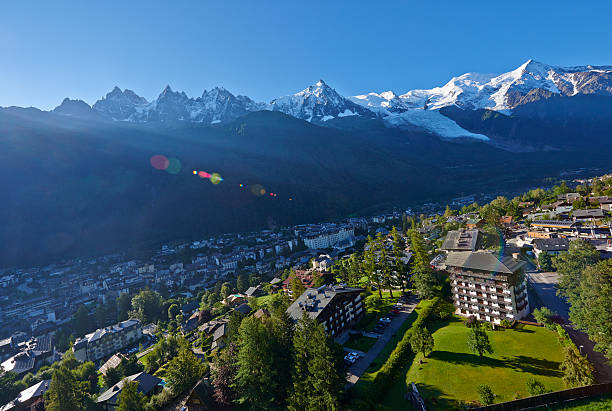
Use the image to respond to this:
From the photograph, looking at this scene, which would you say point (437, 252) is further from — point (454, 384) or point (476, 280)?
point (454, 384)

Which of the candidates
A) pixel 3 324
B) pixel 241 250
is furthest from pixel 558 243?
pixel 3 324

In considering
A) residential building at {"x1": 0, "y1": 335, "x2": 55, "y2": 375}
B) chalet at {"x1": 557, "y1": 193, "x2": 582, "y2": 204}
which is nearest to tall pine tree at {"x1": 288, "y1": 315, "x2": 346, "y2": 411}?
residential building at {"x1": 0, "y1": 335, "x2": 55, "y2": 375}

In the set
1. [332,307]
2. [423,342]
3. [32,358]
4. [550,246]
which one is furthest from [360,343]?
[32,358]

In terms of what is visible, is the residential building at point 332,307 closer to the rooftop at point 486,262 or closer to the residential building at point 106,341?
the rooftop at point 486,262

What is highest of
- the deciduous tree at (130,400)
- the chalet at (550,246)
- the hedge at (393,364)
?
the chalet at (550,246)

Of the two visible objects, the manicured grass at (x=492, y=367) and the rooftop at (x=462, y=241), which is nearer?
the manicured grass at (x=492, y=367)

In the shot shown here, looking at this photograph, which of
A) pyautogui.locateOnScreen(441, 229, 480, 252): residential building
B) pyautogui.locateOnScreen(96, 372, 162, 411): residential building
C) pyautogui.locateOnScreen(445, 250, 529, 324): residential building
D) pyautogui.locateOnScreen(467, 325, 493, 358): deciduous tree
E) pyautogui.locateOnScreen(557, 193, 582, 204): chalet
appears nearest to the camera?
pyautogui.locateOnScreen(467, 325, 493, 358): deciduous tree

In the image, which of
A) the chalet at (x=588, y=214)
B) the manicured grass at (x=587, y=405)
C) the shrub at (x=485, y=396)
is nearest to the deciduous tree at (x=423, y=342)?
the shrub at (x=485, y=396)

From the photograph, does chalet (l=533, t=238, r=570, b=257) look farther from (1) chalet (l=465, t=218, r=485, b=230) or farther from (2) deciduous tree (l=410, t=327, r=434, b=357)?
(2) deciduous tree (l=410, t=327, r=434, b=357)
